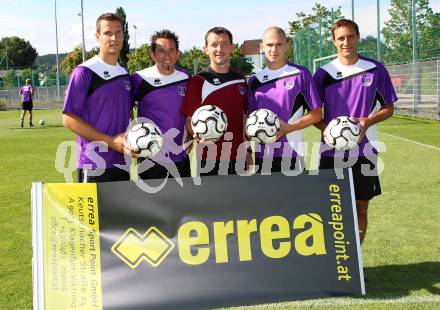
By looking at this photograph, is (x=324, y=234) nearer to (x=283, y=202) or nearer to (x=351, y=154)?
(x=283, y=202)

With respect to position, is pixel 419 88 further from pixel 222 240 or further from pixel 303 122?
pixel 222 240

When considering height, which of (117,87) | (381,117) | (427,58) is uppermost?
(427,58)

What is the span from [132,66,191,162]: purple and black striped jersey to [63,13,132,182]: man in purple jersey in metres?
0.14

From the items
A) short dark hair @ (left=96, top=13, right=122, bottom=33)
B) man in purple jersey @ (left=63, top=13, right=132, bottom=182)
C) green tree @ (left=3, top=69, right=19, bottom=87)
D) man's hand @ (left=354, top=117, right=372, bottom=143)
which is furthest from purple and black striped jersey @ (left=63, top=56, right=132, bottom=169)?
green tree @ (left=3, top=69, right=19, bottom=87)

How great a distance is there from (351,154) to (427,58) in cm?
1892

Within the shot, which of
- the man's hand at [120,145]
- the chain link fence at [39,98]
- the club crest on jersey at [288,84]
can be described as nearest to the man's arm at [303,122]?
the club crest on jersey at [288,84]

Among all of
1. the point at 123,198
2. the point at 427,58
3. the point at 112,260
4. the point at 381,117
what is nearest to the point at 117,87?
the point at 123,198

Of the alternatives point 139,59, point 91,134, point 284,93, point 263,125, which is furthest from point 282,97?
point 139,59

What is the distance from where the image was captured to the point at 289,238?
13.6 ft

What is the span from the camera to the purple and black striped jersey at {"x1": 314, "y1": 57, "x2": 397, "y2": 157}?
14.5 feet

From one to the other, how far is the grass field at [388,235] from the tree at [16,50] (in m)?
103

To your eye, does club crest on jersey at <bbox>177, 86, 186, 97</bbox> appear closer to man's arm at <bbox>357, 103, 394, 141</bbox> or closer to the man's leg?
man's arm at <bbox>357, 103, 394, 141</bbox>

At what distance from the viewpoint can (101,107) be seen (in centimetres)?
413

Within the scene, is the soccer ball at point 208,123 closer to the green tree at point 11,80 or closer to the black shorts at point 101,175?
the black shorts at point 101,175
